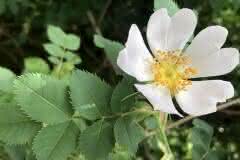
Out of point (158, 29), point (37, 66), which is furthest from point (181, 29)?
point (37, 66)

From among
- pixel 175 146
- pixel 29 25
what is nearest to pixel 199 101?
pixel 175 146

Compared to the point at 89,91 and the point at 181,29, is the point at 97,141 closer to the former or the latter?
the point at 89,91

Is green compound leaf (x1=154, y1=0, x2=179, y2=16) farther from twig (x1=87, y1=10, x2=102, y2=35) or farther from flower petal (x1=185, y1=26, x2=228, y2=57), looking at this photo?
twig (x1=87, y1=10, x2=102, y2=35)

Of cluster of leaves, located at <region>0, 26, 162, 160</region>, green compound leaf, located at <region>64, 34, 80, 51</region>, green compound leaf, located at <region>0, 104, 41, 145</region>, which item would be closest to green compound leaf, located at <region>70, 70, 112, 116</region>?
cluster of leaves, located at <region>0, 26, 162, 160</region>

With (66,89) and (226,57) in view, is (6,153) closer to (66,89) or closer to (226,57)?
(66,89)

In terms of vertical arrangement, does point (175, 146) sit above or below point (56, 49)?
below

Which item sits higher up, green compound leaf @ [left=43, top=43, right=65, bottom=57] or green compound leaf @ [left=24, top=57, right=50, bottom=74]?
green compound leaf @ [left=43, top=43, right=65, bottom=57]

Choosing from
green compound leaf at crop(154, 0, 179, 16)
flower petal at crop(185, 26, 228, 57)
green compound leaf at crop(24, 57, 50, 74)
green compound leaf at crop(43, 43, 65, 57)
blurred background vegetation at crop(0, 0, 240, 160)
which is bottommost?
blurred background vegetation at crop(0, 0, 240, 160)
